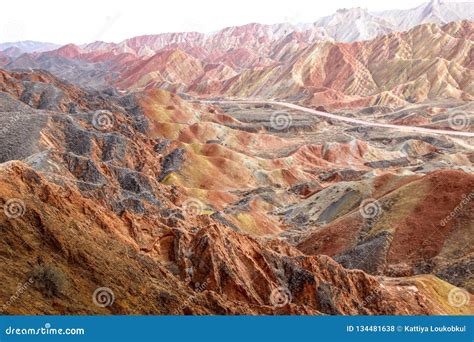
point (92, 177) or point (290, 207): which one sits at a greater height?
point (92, 177)

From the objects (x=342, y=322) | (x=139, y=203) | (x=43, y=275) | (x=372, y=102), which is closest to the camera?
(x=342, y=322)

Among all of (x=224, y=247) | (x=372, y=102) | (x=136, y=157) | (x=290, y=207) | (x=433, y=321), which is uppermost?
(x=433, y=321)

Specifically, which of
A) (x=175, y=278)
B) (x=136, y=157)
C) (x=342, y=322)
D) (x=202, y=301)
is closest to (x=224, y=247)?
(x=175, y=278)

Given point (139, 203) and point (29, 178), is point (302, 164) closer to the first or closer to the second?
point (139, 203)

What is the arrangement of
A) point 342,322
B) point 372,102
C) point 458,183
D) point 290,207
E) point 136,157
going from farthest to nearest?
point 372,102
point 136,157
point 290,207
point 458,183
point 342,322

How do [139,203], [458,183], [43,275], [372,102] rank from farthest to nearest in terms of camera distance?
[372,102], [458,183], [139,203], [43,275]

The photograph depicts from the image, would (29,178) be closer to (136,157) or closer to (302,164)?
(136,157)

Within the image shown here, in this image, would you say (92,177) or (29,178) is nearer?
(29,178)

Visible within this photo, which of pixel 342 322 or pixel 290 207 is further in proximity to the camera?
pixel 290 207

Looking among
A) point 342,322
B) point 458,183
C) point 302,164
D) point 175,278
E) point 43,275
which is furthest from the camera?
point 302,164

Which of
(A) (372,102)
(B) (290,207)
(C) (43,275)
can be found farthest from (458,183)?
(A) (372,102)
